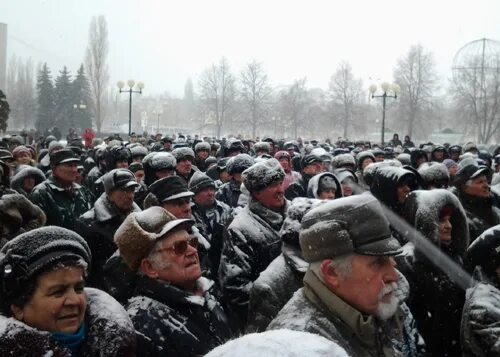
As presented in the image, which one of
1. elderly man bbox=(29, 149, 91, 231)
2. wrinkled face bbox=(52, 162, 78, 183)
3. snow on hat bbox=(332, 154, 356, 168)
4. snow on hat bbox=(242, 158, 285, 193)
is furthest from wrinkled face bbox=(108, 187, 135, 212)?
snow on hat bbox=(332, 154, 356, 168)

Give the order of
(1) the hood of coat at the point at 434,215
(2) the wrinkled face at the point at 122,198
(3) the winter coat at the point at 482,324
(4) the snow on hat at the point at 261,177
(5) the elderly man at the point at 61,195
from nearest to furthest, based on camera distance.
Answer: (3) the winter coat at the point at 482,324 < (1) the hood of coat at the point at 434,215 < (4) the snow on hat at the point at 261,177 < (2) the wrinkled face at the point at 122,198 < (5) the elderly man at the point at 61,195

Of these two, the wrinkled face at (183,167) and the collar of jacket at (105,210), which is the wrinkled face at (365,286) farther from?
the wrinkled face at (183,167)

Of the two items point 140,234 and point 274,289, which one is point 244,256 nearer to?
point 274,289

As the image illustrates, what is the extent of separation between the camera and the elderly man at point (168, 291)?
291 cm

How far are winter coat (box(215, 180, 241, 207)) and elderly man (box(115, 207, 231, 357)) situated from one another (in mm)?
4116

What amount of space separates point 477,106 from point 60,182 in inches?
1904

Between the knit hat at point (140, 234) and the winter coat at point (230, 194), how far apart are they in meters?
4.19

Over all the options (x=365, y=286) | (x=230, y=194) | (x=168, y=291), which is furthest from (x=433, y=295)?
(x=230, y=194)

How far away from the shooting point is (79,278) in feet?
8.20

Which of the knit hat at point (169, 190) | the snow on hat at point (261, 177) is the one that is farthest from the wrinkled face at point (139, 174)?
the snow on hat at point (261, 177)

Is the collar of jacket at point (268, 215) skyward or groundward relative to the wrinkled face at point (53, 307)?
skyward

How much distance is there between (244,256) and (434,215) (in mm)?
1615

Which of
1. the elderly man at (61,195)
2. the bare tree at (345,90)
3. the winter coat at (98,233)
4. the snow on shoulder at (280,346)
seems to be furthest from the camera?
the bare tree at (345,90)

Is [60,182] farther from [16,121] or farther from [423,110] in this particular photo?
[16,121]
